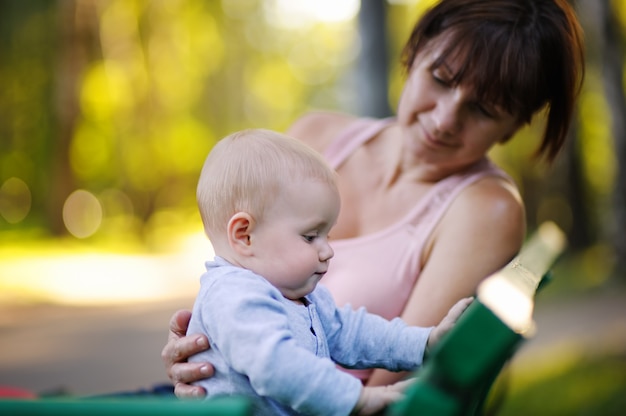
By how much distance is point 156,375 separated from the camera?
6.51 meters

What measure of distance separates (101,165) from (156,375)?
11.7m

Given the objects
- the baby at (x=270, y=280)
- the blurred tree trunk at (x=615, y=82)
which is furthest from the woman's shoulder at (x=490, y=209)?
the blurred tree trunk at (x=615, y=82)

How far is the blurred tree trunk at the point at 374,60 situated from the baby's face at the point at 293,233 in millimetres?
4655

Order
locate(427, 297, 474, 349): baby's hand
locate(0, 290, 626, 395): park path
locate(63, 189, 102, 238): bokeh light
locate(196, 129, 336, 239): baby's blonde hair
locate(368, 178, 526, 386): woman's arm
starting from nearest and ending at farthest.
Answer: locate(196, 129, 336, 239): baby's blonde hair
locate(427, 297, 474, 349): baby's hand
locate(368, 178, 526, 386): woman's arm
locate(0, 290, 626, 395): park path
locate(63, 189, 102, 238): bokeh light

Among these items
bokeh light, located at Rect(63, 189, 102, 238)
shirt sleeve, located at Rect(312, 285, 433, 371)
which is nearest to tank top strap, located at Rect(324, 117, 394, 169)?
shirt sleeve, located at Rect(312, 285, 433, 371)

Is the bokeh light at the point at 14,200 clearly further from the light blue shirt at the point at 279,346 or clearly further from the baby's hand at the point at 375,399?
the baby's hand at the point at 375,399

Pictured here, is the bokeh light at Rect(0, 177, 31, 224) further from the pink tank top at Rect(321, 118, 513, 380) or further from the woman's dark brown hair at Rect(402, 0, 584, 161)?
the woman's dark brown hair at Rect(402, 0, 584, 161)

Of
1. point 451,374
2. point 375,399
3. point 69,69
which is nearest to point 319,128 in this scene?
point 375,399

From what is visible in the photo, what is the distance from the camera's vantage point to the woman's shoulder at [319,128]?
297 cm

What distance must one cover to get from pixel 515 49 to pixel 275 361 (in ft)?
4.51

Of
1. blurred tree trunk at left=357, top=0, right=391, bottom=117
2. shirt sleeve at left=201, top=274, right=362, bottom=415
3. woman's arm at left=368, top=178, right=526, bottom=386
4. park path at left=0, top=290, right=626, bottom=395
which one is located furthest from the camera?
park path at left=0, top=290, right=626, bottom=395

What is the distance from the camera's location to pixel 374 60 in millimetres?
6227

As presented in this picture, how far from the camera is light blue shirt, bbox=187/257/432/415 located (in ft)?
4.76

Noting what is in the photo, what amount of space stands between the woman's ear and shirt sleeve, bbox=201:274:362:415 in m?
0.14
